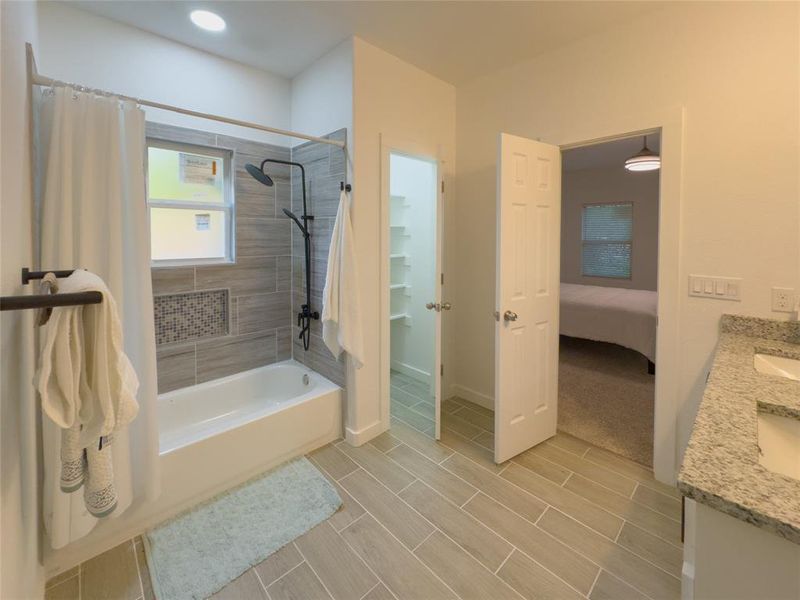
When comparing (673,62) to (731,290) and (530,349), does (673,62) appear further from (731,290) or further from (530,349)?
(530,349)

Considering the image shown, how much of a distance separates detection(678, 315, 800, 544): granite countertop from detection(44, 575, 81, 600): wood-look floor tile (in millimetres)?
2210

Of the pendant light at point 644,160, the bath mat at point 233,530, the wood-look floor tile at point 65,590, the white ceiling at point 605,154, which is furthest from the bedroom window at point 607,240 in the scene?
the wood-look floor tile at point 65,590

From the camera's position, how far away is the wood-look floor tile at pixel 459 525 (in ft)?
5.56

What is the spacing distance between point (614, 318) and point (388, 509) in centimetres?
339

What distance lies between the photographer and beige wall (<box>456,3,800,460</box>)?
1.77 m

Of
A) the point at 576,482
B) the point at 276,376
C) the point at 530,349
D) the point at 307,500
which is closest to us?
the point at 307,500

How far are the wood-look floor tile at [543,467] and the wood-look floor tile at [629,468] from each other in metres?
0.27

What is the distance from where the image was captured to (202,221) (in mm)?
2742

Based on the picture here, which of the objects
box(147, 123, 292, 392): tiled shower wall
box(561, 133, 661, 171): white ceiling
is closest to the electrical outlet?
box(147, 123, 292, 392): tiled shower wall

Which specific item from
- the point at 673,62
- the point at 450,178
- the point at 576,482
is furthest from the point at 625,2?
the point at 576,482

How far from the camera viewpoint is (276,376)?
9.93 feet

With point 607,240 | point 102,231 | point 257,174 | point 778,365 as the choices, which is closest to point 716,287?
point 778,365

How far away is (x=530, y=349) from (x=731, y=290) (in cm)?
110

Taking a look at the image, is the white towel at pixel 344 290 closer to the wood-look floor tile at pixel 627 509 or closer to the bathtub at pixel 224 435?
the bathtub at pixel 224 435
